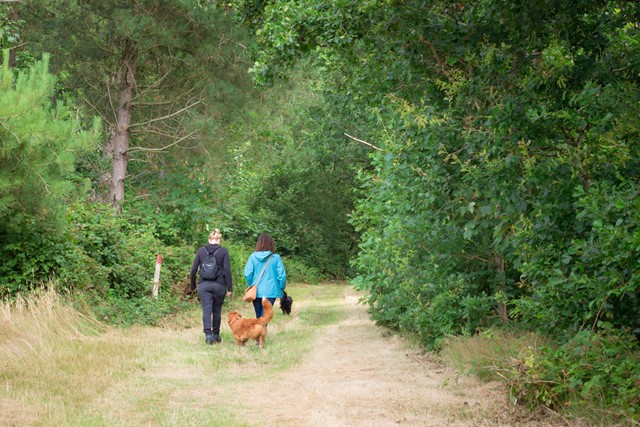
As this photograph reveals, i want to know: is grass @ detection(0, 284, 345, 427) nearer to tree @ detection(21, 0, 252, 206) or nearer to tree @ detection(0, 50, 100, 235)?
tree @ detection(0, 50, 100, 235)

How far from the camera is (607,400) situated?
6633 mm

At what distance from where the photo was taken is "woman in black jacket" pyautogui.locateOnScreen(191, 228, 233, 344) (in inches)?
516

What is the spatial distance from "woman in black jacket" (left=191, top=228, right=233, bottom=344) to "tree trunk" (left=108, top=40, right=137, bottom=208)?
8.25 m

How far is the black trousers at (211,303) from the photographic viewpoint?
42.9 ft

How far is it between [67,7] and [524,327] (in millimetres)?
14365

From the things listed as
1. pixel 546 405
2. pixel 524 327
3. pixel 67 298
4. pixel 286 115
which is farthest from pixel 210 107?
pixel 546 405

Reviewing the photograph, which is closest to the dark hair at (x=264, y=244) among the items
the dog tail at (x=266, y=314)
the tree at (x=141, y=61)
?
the dog tail at (x=266, y=314)

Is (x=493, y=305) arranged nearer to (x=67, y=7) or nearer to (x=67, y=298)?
(x=67, y=298)

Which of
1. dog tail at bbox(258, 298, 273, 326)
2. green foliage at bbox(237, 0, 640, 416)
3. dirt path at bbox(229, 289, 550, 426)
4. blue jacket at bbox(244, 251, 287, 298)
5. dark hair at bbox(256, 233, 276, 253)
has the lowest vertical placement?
dirt path at bbox(229, 289, 550, 426)

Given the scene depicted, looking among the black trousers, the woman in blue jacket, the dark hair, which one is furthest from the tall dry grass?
the dark hair

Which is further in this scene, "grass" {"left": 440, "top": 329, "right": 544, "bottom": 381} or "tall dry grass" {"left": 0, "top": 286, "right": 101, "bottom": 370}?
"tall dry grass" {"left": 0, "top": 286, "right": 101, "bottom": 370}

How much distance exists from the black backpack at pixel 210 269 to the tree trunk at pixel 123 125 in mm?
8306

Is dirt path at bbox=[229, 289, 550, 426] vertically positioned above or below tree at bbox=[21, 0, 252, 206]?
below

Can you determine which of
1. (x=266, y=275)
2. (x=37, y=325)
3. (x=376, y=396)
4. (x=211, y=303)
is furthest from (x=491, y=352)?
(x=37, y=325)
